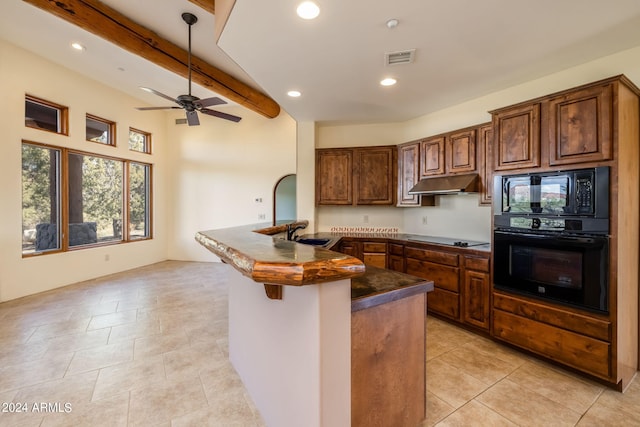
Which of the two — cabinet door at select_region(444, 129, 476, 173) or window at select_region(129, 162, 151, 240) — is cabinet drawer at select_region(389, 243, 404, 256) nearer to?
cabinet door at select_region(444, 129, 476, 173)

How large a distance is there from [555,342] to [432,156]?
2388mm

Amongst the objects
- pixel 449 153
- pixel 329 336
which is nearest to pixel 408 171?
pixel 449 153

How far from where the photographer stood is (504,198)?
2.60 metres

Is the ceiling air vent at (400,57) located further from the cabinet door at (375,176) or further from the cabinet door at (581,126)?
the cabinet door at (375,176)

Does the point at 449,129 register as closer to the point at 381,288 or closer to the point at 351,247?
the point at 351,247

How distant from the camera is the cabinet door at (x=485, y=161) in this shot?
305 cm

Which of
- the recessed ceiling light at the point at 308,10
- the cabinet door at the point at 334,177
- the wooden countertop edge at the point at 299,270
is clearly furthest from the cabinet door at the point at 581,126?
the cabinet door at the point at 334,177

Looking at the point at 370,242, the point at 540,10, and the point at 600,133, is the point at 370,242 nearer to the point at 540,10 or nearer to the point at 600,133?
the point at 600,133

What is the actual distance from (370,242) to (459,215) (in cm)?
126

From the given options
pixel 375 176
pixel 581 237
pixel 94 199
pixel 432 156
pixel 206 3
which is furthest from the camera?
pixel 94 199

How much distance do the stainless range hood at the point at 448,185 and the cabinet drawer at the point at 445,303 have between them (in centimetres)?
120

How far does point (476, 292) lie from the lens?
9.41 feet

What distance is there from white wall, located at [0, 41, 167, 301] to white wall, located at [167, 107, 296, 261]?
85 centimetres

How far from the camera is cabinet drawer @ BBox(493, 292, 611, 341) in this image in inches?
80.3
